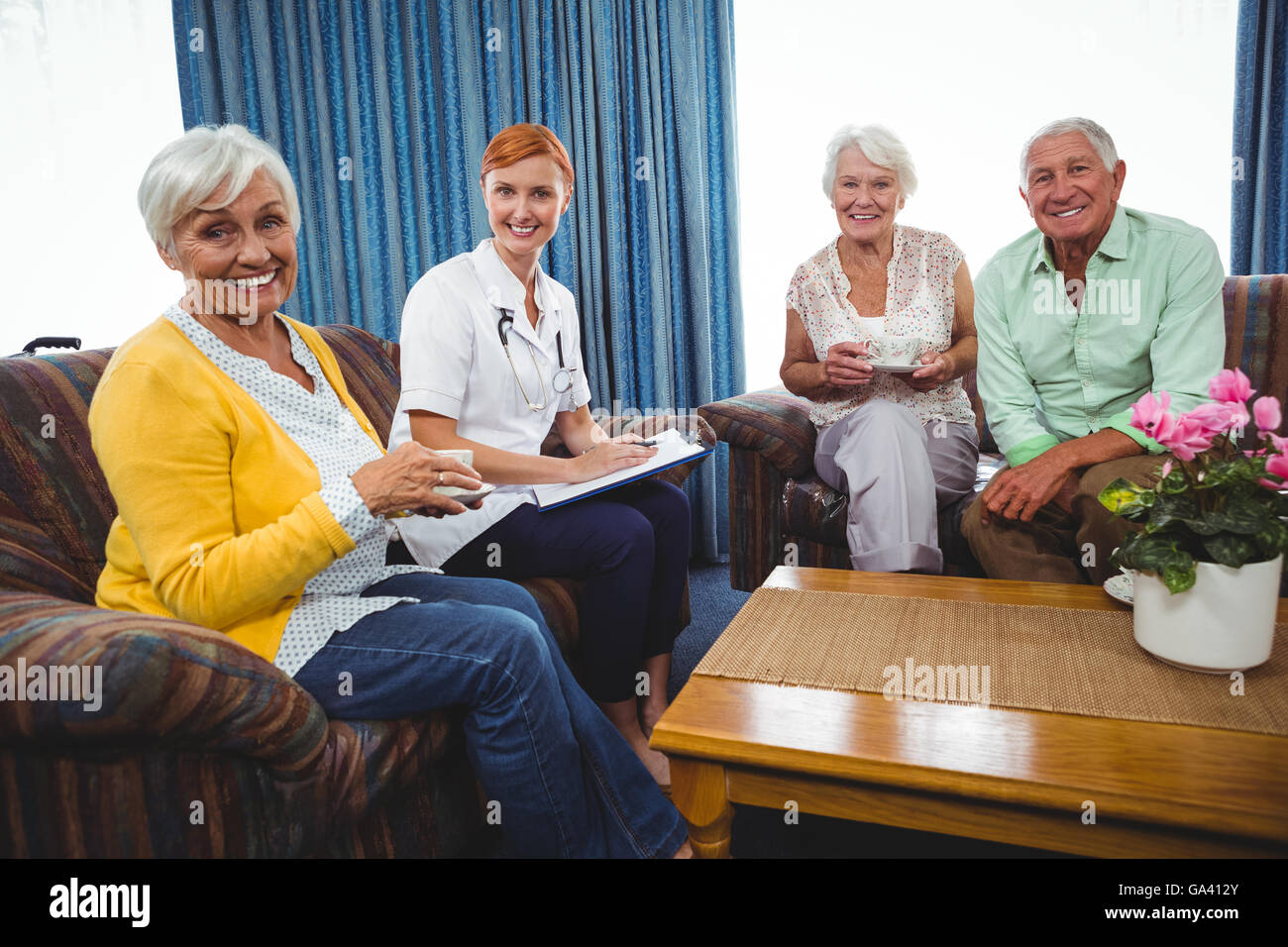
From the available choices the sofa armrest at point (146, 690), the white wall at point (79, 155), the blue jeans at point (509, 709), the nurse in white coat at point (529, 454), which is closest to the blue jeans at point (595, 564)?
the nurse in white coat at point (529, 454)

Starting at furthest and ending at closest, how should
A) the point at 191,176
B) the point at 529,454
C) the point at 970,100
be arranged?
the point at 970,100, the point at 529,454, the point at 191,176

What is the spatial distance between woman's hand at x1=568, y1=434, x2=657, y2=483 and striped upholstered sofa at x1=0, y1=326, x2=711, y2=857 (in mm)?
633

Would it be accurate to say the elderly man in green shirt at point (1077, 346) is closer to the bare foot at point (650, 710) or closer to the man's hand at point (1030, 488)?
the man's hand at point (1030, 488)

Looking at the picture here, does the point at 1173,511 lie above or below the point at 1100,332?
below

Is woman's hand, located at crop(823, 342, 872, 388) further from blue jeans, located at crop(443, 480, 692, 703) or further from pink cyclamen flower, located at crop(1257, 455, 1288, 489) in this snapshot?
pink cyclamen flower, located at crop(1257, 455, 1288, 489)

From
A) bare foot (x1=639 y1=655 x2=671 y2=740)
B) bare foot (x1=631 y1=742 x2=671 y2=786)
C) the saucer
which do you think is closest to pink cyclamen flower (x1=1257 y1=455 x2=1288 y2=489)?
the saucer

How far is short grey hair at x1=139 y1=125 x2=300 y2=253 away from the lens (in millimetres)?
1133

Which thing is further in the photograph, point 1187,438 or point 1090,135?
point 1090,135

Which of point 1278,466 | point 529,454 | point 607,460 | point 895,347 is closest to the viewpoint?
point 1278,466

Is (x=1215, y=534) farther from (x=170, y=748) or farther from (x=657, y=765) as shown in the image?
(x=170, y=748)

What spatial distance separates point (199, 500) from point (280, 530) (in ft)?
0.33

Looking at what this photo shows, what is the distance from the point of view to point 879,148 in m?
2.12

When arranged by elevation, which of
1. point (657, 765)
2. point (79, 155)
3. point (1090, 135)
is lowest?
point (657, 765)

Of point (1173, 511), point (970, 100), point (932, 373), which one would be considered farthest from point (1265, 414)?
point (970, 100)
